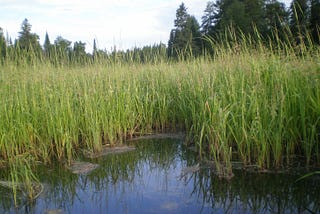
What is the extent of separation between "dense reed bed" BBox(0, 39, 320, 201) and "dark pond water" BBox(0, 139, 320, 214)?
313 mm

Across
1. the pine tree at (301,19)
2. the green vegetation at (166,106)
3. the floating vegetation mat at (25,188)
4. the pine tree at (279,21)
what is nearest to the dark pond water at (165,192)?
the floating vegetation mat at (25,188)

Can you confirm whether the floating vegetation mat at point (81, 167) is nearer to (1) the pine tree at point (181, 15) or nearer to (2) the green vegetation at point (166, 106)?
(2) the green vegetation at point (166, 106)

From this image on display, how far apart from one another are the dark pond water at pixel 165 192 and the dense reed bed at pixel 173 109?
12.3 inches

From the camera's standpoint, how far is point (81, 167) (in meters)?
3.91

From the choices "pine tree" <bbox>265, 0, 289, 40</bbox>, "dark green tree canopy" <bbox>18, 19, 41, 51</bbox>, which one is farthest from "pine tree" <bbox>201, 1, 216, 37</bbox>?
"dark green tree canopy" <bbox>18, 19, 41, 51</bbox>

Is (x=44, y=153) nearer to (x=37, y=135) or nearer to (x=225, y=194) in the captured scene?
(x=37, y=135)

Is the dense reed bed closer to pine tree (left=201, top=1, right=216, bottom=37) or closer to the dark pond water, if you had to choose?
the dark pond water

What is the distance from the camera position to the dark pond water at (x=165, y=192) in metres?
2.79

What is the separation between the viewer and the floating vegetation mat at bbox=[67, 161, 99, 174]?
3790mm

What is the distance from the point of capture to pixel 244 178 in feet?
10.8

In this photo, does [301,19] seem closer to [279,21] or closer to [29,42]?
[279,21]

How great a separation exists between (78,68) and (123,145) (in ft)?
6.95

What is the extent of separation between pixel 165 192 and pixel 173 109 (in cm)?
246

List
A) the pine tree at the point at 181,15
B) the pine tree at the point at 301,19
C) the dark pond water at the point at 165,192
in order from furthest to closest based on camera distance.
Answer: the pine tree at the point at 181,15 < the pine tree at the point at 301,19 < the dark pond water at the point at 165,192
